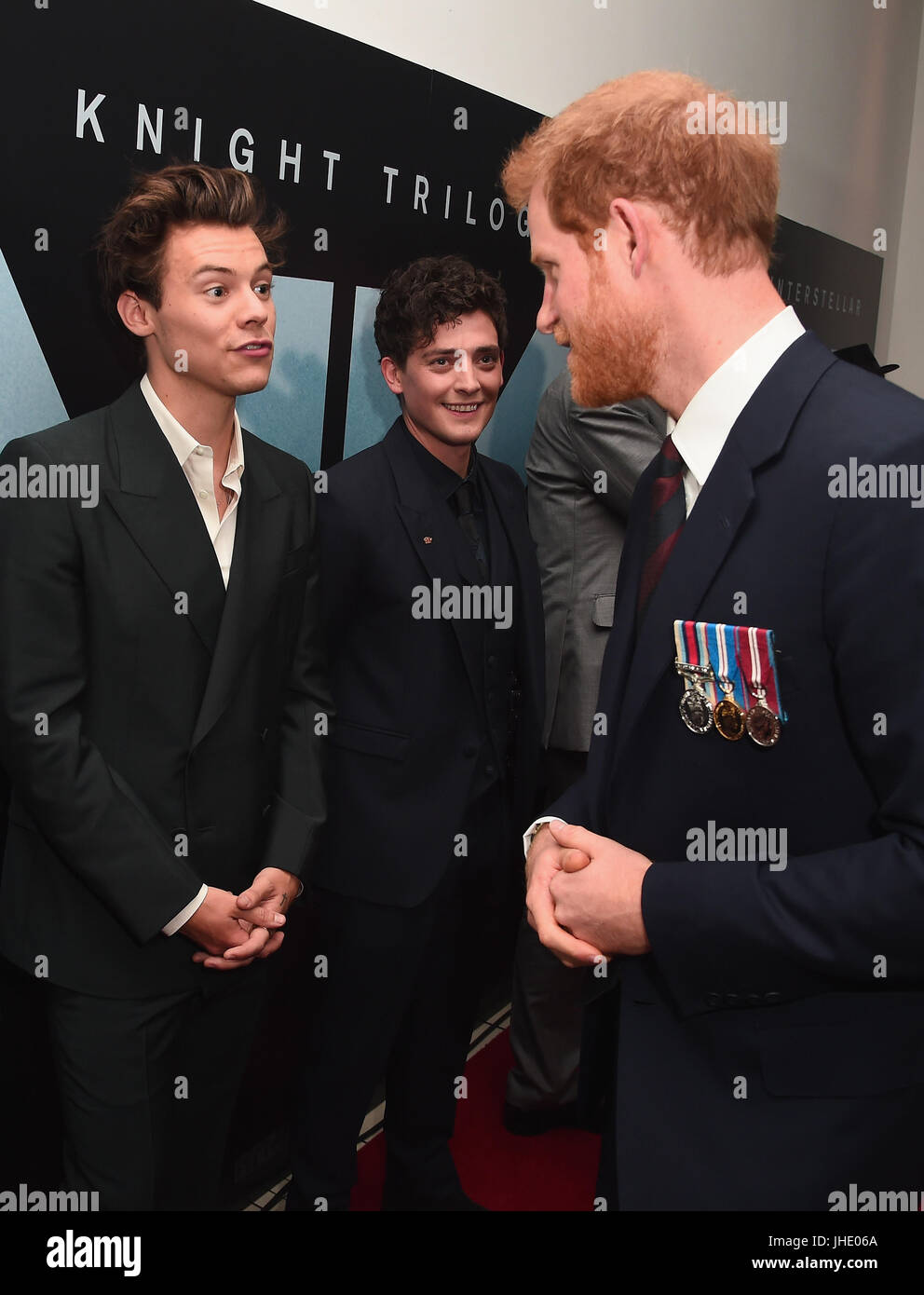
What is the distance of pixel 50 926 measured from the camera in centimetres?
161

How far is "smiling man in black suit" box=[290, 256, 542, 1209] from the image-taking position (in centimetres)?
210

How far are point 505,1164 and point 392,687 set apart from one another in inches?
51.2

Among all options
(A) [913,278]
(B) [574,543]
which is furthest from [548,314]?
(A) [913,278]

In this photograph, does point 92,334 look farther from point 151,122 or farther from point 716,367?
point 716,367

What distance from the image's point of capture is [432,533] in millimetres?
2139

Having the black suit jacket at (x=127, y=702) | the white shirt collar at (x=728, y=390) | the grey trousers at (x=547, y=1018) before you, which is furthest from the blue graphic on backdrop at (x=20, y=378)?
the grey trousers at (x=547, y=1018)

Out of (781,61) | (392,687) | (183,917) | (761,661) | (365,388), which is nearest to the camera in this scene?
(761,661)

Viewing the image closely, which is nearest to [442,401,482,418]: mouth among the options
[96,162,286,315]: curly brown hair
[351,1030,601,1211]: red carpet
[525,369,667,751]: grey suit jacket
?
[525,369,667,751]: grey suit jacket

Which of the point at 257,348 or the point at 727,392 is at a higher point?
the point at 257,348

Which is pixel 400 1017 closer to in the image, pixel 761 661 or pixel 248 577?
pixel 248 577

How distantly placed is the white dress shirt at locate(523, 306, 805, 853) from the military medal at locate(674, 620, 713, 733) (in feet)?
0.54

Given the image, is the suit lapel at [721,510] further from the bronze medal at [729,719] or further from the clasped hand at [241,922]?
the clasped hand at [241,922]

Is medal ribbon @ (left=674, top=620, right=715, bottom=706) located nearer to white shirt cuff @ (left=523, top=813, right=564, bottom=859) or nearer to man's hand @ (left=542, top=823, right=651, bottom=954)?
man's hand @ (left=542, top=823, right=651, bottom=954)
